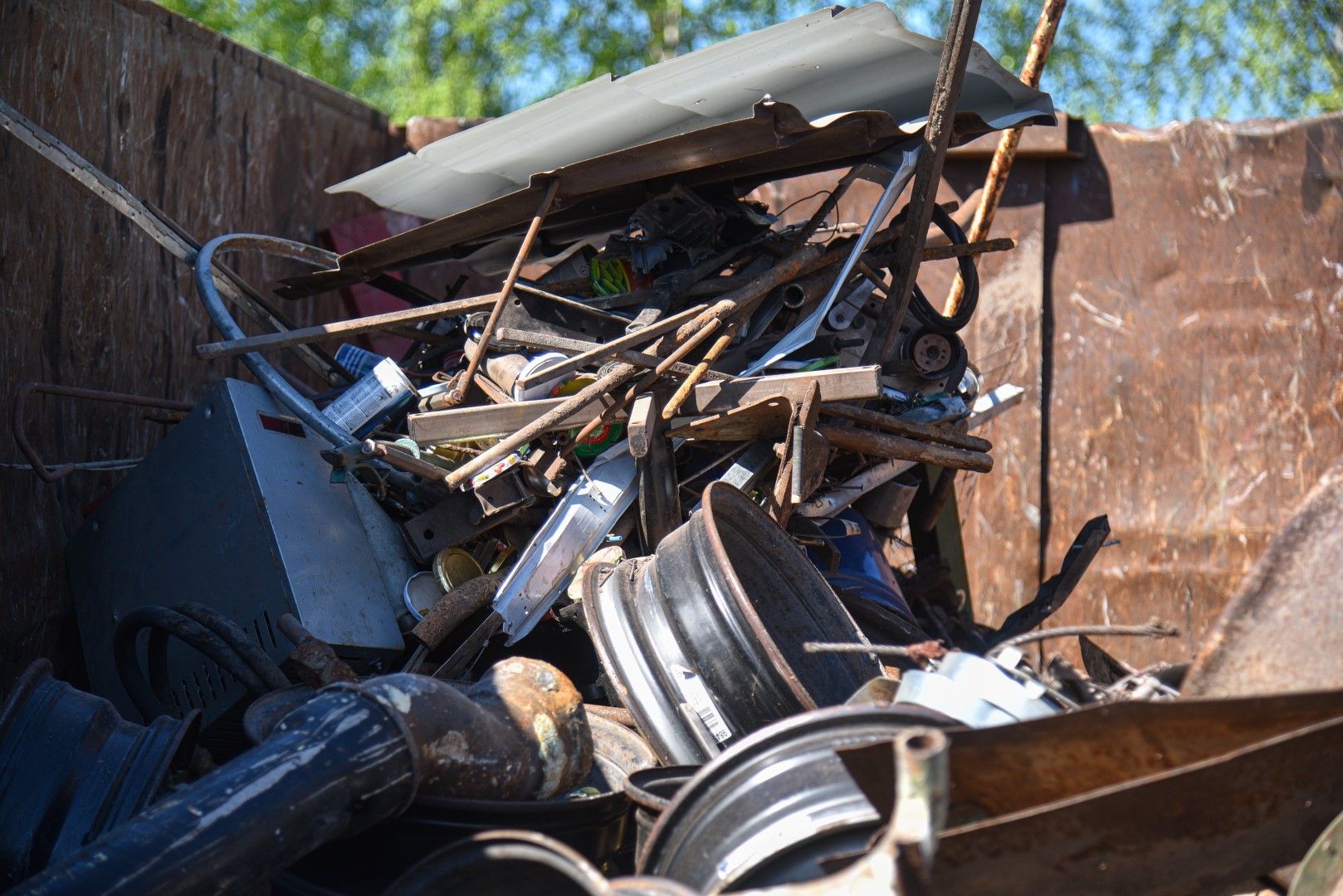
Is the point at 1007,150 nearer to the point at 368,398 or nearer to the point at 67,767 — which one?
the point at 368,398

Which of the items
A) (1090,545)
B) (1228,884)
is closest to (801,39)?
(1090,545)

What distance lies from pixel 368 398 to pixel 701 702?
1.51 meters

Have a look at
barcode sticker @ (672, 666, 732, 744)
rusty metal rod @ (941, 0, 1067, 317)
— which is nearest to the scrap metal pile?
barcode sticker @ (672, 666, 732, 744)

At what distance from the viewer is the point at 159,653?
7.75 feet

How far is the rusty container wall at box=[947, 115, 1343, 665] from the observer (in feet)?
15.6

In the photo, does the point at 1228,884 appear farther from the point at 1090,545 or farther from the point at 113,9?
the point at 113,9

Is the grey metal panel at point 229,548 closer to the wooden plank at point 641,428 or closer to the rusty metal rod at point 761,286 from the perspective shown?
the wooden plank at point 641,428

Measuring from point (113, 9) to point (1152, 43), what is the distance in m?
13.3

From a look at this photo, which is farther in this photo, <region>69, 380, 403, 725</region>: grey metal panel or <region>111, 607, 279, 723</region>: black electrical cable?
<region>69, 380, 403, 725</region>: grey metal panel

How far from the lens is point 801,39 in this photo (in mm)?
3002

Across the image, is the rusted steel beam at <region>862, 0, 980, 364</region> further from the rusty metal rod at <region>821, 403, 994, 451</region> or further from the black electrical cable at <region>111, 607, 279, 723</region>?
the black electrical cable at <region>111, 607, 279, 723</region>

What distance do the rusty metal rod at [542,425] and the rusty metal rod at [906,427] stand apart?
565 millimetres

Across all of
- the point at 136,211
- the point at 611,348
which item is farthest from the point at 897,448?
the point at 136,211

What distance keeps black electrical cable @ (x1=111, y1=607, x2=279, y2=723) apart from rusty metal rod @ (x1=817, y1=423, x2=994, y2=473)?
155 cm
